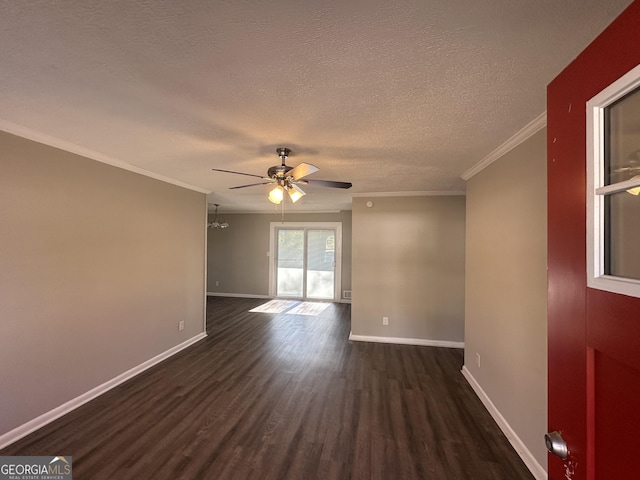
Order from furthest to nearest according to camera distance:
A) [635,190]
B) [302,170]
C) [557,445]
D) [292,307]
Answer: [292,307], [302,170], [557,445], [635,190]

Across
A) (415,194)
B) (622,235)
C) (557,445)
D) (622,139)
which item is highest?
(415,194)

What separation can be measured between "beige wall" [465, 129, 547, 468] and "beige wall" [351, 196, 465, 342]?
1.14 metres

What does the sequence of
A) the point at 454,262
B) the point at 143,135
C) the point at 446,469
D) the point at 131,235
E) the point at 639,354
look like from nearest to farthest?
the point at 639,354 < the point at 446,469 < the point at 143,135 < the point at 131,235 < the point at 454,262

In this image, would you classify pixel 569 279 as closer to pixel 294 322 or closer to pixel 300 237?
pixel 294 322

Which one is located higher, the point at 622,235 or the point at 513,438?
the point at 622,235

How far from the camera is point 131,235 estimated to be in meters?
2.87

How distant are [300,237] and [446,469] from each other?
5.58 metres

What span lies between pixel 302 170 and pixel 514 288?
1.84 meters

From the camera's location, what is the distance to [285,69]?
1.21m

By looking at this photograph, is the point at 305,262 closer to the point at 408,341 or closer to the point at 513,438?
the point at 408,341

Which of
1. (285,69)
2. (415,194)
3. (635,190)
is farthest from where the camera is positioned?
(415,194)

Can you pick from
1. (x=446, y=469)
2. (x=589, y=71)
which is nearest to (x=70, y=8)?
(x=589, y=71)

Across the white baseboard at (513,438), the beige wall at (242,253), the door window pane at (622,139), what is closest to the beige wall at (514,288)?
the white baseboard at (513,438)

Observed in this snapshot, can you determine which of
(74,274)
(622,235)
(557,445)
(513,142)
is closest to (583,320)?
(622,235)
